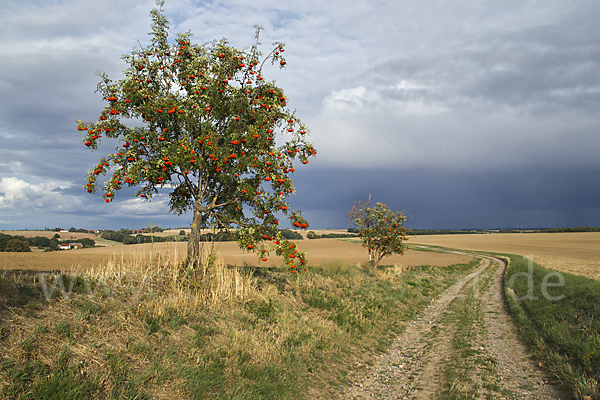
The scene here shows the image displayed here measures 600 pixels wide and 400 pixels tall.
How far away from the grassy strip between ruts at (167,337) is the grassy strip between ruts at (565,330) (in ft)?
14.2

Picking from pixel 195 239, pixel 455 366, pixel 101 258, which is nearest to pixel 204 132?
pixel 195 239

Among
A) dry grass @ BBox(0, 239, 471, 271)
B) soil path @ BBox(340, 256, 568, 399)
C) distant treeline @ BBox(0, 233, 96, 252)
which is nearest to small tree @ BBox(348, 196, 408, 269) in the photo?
dry grass @ BBox(0, 239, 471, 271)

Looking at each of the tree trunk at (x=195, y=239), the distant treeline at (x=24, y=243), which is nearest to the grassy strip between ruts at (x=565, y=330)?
the tree trunk at (x=195, y=239)

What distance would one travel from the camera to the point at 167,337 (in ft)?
21.7

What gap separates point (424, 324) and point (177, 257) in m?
9.77

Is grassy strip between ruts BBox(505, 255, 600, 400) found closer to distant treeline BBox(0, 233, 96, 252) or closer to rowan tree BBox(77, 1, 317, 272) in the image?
rowan tree BBox(77, 1, 317, 272)

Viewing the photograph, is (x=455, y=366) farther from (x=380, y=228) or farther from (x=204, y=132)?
(x=380, y=228)

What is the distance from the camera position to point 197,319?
25.7ft

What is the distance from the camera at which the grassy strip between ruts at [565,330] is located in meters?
6.80

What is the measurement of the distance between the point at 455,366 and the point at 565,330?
4.41 m

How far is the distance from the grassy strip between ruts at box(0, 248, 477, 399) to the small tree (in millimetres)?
14797

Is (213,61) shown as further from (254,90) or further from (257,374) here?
(257,374)

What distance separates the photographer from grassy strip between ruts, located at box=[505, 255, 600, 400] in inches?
268

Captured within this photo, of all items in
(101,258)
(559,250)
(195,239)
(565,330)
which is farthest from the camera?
(559,250)
